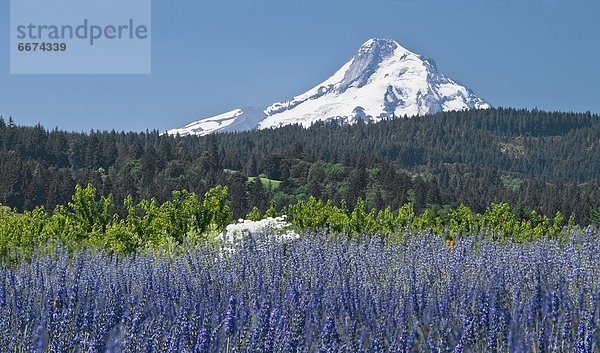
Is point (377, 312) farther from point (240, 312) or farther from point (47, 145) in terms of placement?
point (47, 145)

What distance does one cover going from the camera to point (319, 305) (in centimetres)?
761

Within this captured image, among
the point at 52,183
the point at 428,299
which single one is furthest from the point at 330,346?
the point at 52,183

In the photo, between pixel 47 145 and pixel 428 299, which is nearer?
pixel 428 299

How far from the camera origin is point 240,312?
22.7 ft

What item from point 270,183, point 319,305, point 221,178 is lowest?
point 270,183

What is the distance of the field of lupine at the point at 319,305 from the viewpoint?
18.7 feet

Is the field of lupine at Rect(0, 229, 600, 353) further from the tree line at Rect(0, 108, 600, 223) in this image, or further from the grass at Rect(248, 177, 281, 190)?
the grass at Rect(248, 177, 281, 190)

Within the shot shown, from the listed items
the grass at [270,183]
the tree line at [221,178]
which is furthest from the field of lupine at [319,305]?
the grass at [270,183]

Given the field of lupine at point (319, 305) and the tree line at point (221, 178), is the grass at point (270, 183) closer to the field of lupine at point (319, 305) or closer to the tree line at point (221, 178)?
the tree line at point (221, 178)

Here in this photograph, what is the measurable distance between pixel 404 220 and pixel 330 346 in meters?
19.4

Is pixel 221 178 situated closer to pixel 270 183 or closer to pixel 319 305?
pixel 270 183

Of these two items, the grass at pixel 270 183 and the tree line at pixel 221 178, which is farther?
the grass at pixel 270 183

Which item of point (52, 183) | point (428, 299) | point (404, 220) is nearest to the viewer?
point (428, 299)

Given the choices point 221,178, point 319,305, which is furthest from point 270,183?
point 319,305
